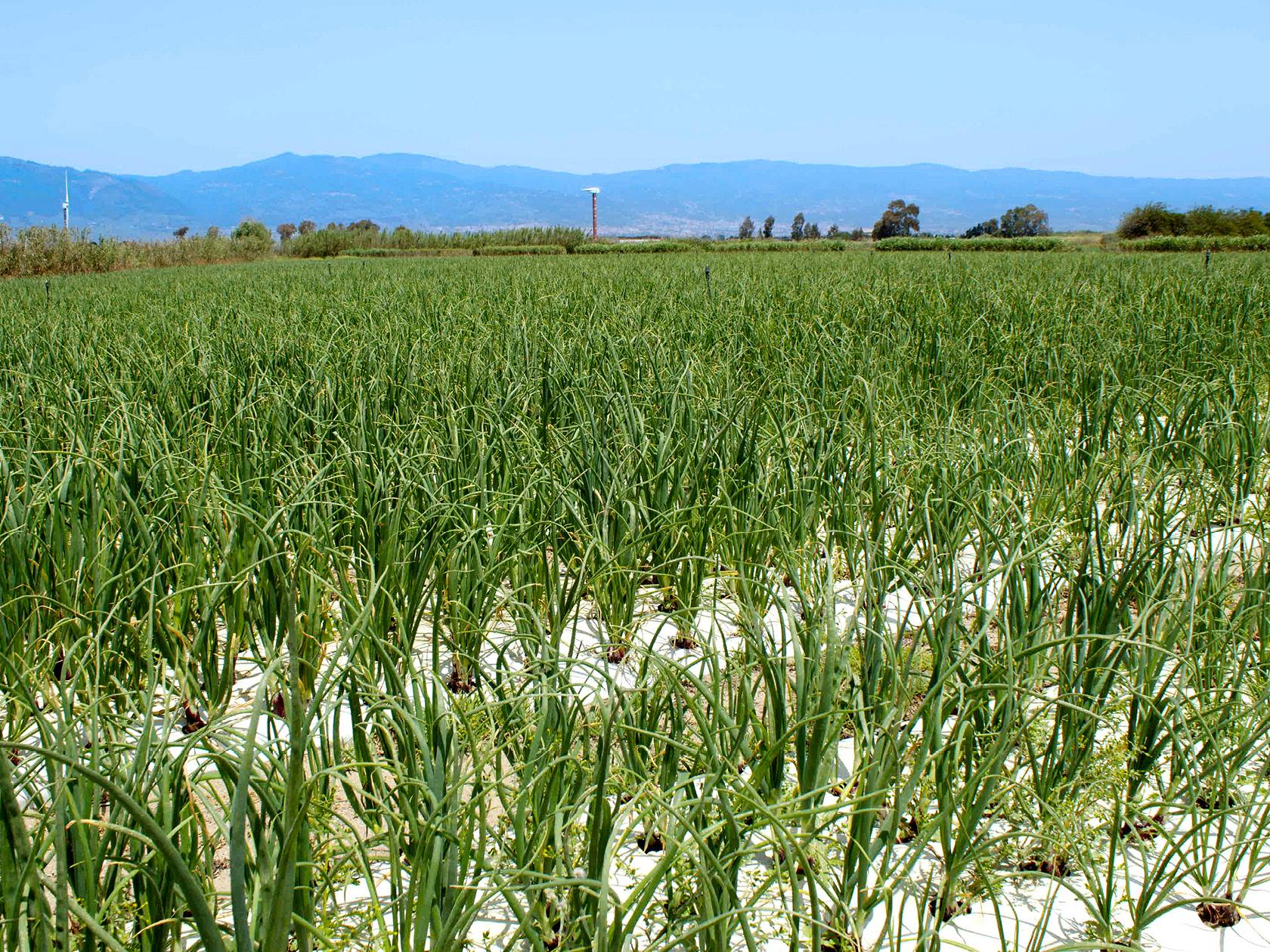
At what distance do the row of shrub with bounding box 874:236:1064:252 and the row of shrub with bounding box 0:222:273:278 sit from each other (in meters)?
22.9

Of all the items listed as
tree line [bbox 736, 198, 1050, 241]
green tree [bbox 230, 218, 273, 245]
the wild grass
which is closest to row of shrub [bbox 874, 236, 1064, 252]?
tree line [bbox 736, 198, 1050, 241]

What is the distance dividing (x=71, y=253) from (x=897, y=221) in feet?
194

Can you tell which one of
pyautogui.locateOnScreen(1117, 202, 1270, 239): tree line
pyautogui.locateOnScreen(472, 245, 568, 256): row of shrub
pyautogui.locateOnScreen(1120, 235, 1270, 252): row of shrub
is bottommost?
pyautogui.locateOnScreen(1120, 235, 1270, 252): row of shrub

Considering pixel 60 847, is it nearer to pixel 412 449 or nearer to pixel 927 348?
pixel 412 449

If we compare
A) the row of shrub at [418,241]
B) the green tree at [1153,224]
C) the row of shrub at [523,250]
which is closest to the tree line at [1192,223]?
the green tree at [1153,224]

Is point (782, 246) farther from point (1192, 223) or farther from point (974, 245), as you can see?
point (1192, 223)

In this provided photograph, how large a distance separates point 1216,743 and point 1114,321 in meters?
Answer: 5.48

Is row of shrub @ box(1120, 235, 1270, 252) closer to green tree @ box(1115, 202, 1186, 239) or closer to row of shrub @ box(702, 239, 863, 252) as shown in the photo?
row of shrub @ box(702, 239, 863, 252)

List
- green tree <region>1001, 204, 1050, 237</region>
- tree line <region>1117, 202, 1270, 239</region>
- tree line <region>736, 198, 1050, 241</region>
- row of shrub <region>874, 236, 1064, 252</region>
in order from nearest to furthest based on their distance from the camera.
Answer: row of shrub <region>874, 236, 1064, 252</region> < tree line <region>1117, 202, 1270, 239</region> < tree line <region>736, 198, 1050, 241</region> < green tree <region>1001, 204, 1050, 237</region>

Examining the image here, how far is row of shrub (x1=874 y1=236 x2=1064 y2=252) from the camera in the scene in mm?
29772

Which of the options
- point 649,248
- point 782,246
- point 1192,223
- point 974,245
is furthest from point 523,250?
point 1192,223

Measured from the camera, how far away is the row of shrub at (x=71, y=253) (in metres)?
23.2

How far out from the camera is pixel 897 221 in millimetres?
69750

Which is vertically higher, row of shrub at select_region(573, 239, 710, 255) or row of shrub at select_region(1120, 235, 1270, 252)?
row of shrub at select_region(573, 239, 710, 255)
